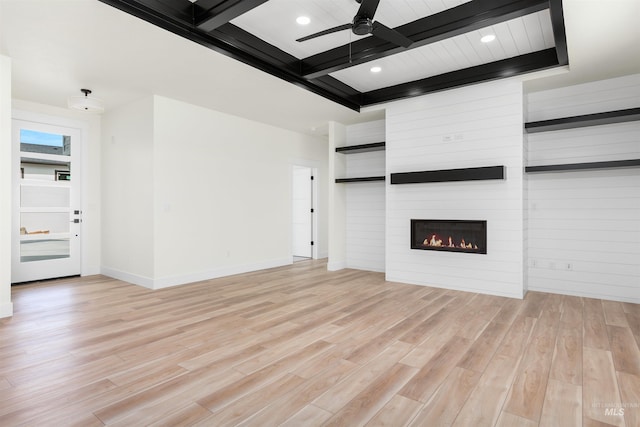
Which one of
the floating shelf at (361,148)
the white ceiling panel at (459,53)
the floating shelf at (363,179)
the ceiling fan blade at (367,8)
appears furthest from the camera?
the floating shelf at (361,148)

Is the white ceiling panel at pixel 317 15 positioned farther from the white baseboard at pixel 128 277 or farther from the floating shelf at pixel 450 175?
the white baseboard at pixel 128 277

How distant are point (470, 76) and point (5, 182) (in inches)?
217

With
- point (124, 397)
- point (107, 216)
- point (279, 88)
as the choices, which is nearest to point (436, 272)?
point (279, 88)

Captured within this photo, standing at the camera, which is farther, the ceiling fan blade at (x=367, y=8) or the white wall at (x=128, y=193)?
the white wall at (x=128, y=193)

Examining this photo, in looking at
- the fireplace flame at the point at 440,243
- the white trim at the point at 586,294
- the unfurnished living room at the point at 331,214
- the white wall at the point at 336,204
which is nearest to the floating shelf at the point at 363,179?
the white wall at the point at 336,204

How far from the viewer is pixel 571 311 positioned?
380 cm

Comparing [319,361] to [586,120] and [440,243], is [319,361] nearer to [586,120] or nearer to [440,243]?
[440,243]

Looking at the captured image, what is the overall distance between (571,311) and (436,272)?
1.63 metres

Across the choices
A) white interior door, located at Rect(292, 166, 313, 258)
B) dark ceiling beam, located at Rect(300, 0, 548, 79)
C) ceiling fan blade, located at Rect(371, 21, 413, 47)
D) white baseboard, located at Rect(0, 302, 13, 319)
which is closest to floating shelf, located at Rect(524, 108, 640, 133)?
dark ceiling beam, located at Rect(300, 0, 548, 79)

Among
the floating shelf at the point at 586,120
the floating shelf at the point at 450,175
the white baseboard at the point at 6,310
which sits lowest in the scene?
the white baseboard at the point at 6,310

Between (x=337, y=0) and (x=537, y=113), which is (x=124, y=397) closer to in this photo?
(x=337, y=0)

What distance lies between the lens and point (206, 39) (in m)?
3.35

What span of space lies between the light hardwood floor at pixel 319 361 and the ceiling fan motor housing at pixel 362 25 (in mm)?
2546

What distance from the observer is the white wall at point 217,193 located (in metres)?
5.05
